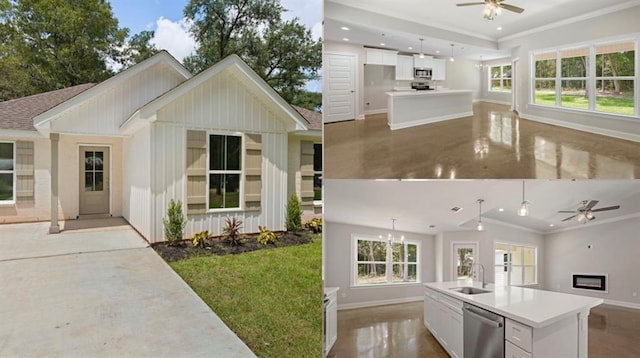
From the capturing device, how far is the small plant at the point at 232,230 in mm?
1648

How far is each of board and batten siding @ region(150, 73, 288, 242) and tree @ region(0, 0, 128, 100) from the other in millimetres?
271

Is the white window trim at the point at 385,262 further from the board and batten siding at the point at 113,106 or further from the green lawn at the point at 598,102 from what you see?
the board and batten siding at the point at 113,106

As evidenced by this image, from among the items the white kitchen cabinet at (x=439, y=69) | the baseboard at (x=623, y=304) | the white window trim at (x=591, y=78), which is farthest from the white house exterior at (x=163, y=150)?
the baseboard at (x=623, y=304)

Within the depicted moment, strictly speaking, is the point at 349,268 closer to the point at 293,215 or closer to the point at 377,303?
the point at 377,303

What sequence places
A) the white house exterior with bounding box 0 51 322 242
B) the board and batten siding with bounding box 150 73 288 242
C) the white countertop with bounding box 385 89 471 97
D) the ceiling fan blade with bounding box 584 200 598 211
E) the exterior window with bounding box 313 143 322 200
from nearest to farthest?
1. the white countertop with bounding box 385 89 471 97
2. the white house exterior with bounding box 0 51 322 242
3. the board and batten siding with bounding box 150 73 288 242
4. the ceiling fan blade with bounding box 584 200 598 211
5. the exterior window with bounding box 313 143 322 200

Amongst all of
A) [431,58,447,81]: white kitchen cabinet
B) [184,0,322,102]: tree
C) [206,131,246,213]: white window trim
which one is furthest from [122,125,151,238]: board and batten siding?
[431,58,447,81]: white kitchen cabinet

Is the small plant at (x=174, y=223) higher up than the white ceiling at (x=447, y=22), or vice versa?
the white ceiling at (x=447, y=22)

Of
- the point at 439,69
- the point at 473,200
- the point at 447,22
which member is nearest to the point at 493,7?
the point at 447,22

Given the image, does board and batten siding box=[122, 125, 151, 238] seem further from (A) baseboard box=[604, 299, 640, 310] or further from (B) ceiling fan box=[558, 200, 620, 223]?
(A) baseboard box=[604, 299, 640, 310]

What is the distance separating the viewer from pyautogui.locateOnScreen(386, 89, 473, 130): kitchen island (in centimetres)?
119

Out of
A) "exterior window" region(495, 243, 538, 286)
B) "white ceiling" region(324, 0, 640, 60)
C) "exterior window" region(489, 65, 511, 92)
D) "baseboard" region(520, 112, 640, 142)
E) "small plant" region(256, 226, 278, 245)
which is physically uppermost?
"white ceiling" region(324, 0, 640, 60)

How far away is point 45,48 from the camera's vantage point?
1.26 meters

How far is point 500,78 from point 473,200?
0.47 m

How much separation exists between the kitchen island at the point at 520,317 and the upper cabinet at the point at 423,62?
84 centimetres
